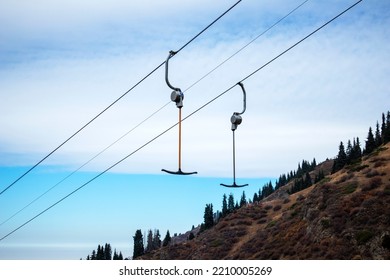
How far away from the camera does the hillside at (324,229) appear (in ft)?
152

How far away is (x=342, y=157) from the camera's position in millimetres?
128125

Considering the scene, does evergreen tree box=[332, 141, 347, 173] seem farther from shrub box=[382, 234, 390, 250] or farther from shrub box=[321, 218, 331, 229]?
shrub box=[382, 234, 390, 250]

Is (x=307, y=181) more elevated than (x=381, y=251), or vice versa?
(x=307, y=181)

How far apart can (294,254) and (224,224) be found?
36.6m

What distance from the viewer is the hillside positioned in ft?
152

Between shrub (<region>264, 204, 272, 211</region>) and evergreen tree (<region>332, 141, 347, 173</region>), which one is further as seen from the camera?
evergreen tree (<region>332, 141, 347, 173</region>)

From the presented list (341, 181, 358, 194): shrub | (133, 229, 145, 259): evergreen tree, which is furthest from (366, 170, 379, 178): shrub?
(133, 229, 145, 259): evergreen tree

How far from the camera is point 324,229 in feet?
172

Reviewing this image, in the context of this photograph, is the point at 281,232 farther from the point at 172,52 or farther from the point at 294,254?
the point at 172,52

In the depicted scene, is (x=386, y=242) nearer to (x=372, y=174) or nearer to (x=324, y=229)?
(x=324, y=229)

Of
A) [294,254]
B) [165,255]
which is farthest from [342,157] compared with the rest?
[294,254]

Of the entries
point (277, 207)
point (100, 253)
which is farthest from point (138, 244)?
point (277, 207)

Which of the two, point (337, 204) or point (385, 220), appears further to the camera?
point (337, 204)

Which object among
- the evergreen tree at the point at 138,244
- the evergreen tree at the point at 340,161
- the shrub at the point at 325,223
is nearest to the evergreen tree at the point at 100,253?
the evergreen tree at the point at 138,244
